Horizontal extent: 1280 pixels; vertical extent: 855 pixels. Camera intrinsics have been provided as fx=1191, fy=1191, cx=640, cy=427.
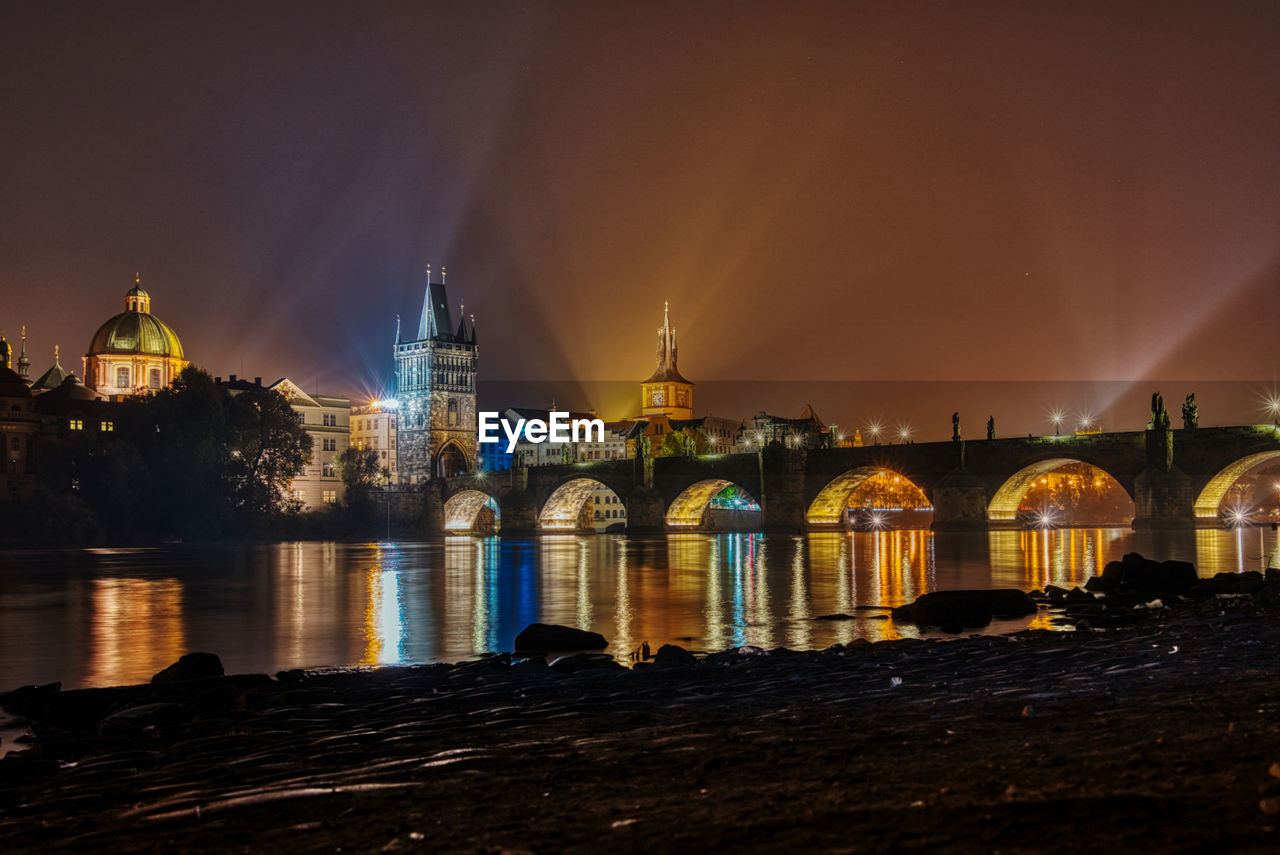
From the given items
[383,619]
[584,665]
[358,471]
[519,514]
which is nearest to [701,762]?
[584,665]

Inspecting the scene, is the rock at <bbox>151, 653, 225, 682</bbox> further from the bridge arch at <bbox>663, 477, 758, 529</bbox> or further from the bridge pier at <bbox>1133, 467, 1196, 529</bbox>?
the bridge arch at <bbox>663, 477, 758, 529</bbox>

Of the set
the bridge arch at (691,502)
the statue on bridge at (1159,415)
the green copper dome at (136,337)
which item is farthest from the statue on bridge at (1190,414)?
the green copper dome at (136,337)

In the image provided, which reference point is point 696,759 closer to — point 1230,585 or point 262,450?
point 1230,585

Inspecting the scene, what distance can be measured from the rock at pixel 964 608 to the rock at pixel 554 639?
699 centimetres

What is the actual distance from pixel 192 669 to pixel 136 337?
11962cm

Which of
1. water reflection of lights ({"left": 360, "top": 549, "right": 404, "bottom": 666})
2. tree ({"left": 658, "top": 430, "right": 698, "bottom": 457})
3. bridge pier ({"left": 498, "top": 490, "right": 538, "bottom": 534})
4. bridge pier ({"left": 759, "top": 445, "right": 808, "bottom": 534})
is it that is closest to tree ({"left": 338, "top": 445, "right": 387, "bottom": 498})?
bridge pier ({"left": 498, "top": 490, "right": 538, "bottom": 534})

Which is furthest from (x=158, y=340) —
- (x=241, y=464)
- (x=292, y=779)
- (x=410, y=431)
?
(x=292, y=779)

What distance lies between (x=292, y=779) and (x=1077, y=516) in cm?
15917

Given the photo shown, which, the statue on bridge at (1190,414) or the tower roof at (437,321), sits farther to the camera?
the tower roof at (437,321)

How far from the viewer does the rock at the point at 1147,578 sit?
28.1 m

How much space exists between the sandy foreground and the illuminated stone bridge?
56059 mm

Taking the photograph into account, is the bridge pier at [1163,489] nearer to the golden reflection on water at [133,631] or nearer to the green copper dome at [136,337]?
the golden reflection on water at [133,631]

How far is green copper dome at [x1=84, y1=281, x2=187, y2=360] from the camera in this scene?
12500cm

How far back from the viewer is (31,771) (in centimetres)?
1026
